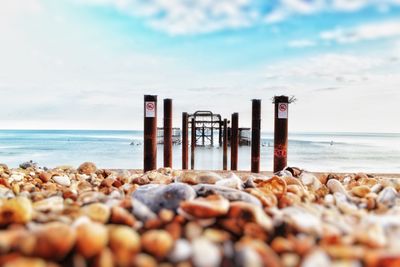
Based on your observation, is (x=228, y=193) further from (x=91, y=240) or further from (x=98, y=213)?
(x=91, y=240)

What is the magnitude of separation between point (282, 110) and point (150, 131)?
6.21 feet

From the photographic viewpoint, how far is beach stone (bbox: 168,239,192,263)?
115cm

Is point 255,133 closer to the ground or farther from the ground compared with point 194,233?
farther from the ground

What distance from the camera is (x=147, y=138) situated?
16.8ft

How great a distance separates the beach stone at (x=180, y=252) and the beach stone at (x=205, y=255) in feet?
0.07

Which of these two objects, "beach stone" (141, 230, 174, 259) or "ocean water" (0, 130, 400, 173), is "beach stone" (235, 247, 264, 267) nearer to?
"beach stone" (141, 230, 174, 259)

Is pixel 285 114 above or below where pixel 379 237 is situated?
above

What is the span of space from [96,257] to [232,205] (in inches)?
24.7

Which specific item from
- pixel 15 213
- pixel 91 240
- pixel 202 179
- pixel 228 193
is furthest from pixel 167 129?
pixel 91 240

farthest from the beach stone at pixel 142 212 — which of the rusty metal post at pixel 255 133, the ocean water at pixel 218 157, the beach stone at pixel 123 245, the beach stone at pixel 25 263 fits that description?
the ocean water at pixel 218 157

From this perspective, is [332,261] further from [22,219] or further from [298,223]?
[22,219]

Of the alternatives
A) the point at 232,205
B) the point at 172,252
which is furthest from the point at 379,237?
the point at 172,252

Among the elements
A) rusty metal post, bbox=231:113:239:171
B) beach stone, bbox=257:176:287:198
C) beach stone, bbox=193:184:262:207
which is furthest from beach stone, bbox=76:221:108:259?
rusty metal post, bbox=231:113:239:171

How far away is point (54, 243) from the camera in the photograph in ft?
3.78
